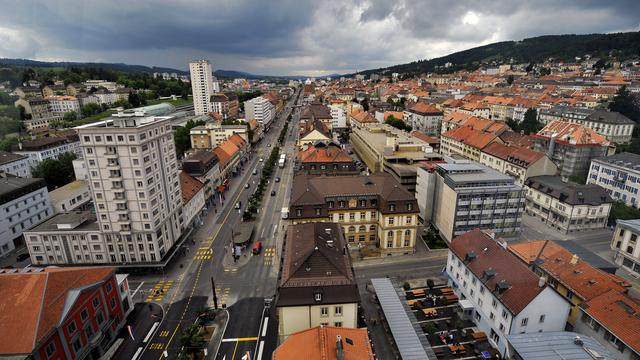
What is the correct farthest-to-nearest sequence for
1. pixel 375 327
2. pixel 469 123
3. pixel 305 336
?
1. pixel 469 123
2. pixel 375 327
3. pixel 305 336

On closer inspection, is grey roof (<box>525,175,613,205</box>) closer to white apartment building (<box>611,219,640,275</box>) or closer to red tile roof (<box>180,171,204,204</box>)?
white apartment building (<box>611,219,640,275</box>)

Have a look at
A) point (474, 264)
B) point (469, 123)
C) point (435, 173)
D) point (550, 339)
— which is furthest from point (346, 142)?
point (550, 339)

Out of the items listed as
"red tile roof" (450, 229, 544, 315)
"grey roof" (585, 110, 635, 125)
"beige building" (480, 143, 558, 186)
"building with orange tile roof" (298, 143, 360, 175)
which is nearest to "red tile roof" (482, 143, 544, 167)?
"beige building" (480, 143, 558, 186)

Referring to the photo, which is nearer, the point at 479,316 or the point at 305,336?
the point at 305,336

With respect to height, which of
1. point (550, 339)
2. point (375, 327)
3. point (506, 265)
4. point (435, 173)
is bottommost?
point (375, 327)

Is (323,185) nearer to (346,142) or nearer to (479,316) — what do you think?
(479,316)

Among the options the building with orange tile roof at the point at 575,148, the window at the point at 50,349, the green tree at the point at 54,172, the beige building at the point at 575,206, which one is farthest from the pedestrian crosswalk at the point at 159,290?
the building with orange tile roof at the point at 575,148
